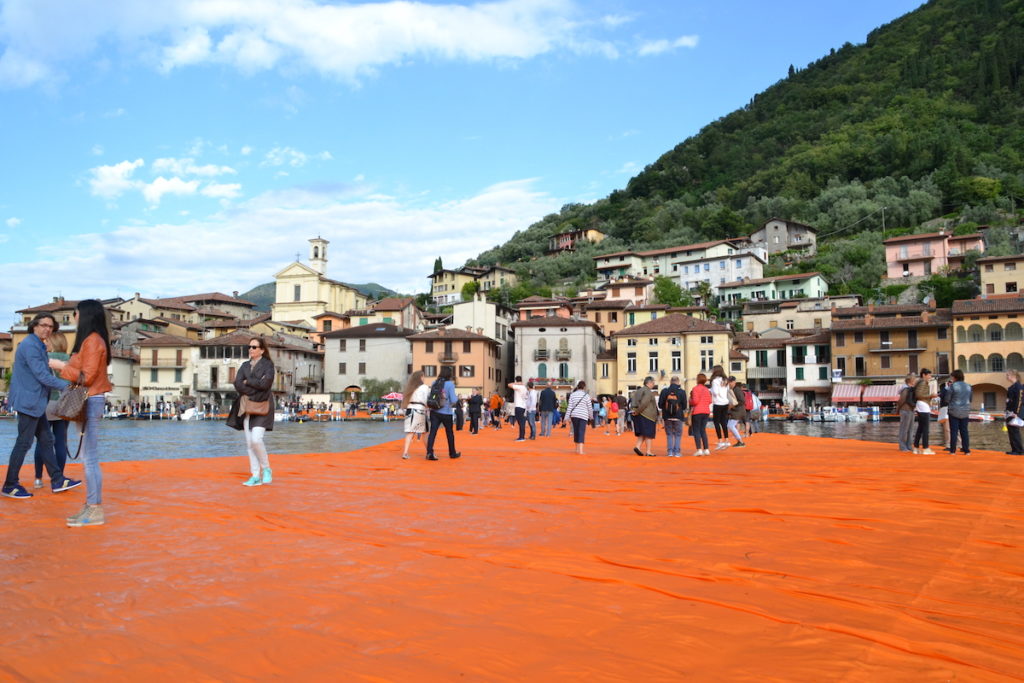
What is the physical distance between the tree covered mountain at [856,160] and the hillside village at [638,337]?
993 cm

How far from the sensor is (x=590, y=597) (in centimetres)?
388

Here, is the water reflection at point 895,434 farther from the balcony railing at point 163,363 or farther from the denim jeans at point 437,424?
the balcony railing at point 163,363

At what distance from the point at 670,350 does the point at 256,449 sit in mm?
53327

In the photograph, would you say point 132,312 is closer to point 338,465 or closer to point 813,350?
point 813,350

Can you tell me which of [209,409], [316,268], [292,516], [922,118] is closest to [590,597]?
[292,516]

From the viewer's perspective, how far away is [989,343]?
5203 cm

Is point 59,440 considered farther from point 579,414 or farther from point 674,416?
point 674,416

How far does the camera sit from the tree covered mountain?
297 ft

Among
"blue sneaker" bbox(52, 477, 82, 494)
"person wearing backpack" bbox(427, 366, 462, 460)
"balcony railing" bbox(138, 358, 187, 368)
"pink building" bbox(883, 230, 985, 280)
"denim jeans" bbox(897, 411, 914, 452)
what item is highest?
"pink building" bbox(883, 230, 985, 280)

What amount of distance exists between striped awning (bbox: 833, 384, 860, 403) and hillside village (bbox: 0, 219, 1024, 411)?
4.9 inches

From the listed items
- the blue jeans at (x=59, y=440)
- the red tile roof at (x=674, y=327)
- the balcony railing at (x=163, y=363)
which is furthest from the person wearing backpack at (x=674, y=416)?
the balcony railing at (x=163, y=363)

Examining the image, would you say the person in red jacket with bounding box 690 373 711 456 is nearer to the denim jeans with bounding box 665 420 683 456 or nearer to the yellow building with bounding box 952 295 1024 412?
the denim jeans with bounding box 665 420 683 456

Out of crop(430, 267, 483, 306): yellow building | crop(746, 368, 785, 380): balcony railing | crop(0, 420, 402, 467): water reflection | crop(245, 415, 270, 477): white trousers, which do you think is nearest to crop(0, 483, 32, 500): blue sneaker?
crop(245, 415, 270, 477): white trousers

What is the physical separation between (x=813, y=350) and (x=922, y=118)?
67.6m
